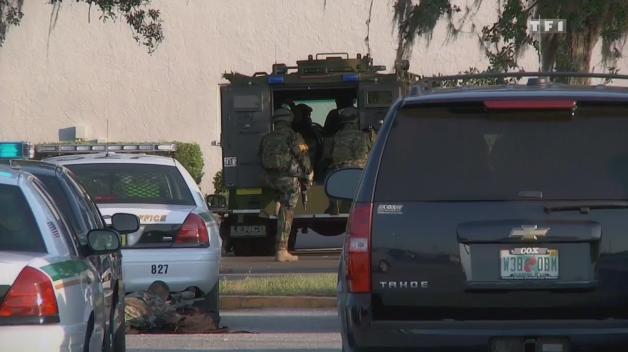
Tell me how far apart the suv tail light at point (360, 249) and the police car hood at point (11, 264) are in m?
1.51

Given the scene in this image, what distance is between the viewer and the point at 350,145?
779 inches

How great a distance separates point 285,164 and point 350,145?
0.95m

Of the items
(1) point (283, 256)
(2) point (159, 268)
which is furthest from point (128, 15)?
(2) point (159, 268)

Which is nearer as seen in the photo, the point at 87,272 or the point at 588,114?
the point at 588,114

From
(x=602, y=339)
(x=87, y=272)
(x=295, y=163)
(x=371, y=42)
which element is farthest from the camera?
(x=371, y=42)

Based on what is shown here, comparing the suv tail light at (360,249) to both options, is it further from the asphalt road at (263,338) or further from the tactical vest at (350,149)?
the tactical vest at (350,149)

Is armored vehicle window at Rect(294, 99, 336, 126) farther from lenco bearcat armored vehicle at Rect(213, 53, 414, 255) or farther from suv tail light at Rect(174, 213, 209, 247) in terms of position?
suv tail light at Rect(174, 213, 209, 247)

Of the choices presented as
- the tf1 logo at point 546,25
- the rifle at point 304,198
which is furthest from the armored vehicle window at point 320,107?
the tf1 logo at point 546,25

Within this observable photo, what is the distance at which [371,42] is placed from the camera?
1267 inches

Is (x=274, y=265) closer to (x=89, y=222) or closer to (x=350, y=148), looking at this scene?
(x=350, y=148)

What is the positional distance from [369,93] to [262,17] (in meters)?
12.0

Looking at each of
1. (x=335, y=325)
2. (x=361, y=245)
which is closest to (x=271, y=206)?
(x=335, y=325)

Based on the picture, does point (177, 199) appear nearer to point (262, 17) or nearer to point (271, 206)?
point (271, 206)

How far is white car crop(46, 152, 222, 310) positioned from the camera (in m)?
12.3
